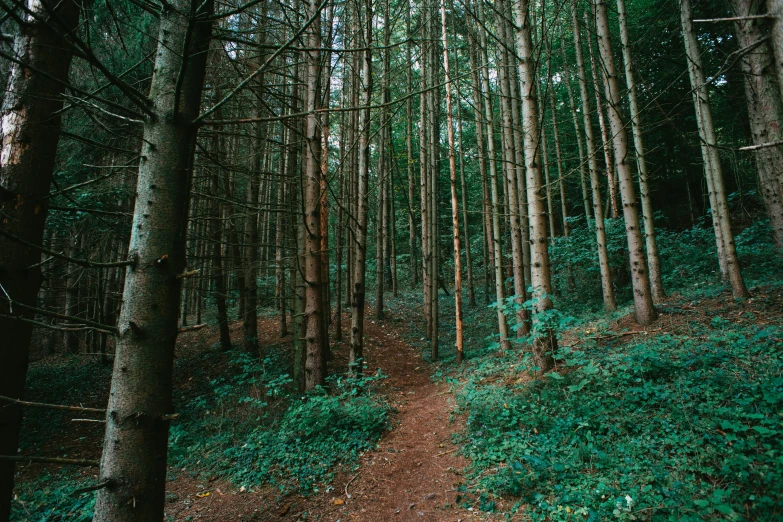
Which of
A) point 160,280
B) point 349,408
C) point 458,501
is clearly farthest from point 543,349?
point 160,280

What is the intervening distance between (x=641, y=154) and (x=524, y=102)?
4.21 m

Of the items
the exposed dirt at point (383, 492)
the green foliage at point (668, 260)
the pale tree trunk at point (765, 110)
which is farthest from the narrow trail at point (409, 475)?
the green foliage at point (668, 260)

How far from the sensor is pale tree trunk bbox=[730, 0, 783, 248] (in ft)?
16.7

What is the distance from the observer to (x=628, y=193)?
25.3ft

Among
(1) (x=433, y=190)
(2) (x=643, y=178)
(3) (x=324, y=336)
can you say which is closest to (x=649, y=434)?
(3) (x=324, y=336)

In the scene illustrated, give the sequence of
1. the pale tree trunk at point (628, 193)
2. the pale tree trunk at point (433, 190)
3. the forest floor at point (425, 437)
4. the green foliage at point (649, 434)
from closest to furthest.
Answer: the green foliage at point (649, 434), the forest floor at point (425, 437), the pale tree trunk at point (628, 193), the pale tree trunk at point (433, 190)

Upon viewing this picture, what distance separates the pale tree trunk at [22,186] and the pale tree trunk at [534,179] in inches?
219

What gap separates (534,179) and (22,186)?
6.00 metres

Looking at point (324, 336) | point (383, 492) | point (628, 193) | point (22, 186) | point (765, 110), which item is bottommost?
point (383, 492)

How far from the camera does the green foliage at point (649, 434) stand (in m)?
3.03

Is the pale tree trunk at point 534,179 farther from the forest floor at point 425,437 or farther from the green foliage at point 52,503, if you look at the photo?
the green foliage at point 52,503

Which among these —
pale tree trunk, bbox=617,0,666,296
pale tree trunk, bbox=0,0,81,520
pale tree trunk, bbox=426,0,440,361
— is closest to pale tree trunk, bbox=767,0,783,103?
pale tree trunk, bbox=0,0,81,520

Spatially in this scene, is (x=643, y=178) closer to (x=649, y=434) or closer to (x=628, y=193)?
(x=628, y=193)

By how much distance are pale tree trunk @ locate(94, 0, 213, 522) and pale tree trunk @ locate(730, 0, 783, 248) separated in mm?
5241
